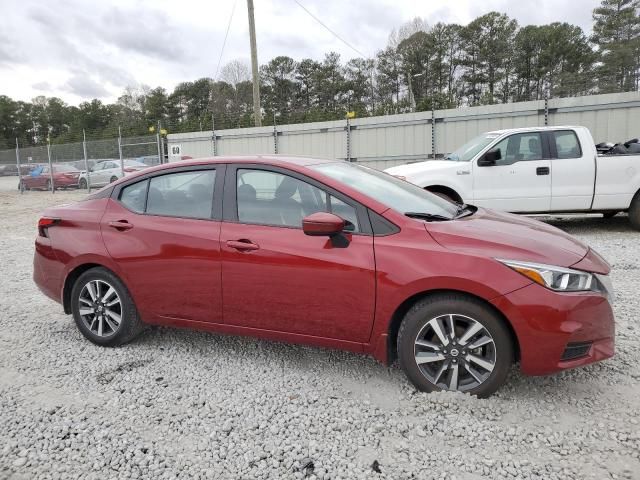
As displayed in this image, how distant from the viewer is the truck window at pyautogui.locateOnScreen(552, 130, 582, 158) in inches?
323

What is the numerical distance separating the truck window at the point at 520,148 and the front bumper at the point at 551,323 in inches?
231

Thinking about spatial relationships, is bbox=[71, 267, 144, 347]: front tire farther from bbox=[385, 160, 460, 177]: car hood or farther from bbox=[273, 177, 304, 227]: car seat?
bbox=[385, 160, 460, 177]: car hood

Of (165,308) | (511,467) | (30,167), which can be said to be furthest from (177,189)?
(30,167)

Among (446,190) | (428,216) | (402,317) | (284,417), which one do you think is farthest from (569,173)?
(284,417)

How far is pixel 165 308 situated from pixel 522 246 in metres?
2.50

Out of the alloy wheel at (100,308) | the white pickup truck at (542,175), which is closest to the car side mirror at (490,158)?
the white pickup truck at (542,175)

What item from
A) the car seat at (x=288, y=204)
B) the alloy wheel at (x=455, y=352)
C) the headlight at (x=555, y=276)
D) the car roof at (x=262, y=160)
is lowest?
the alloy wheel at (x=455, y=352)

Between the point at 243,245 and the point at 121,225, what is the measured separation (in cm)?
114

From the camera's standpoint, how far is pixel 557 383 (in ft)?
10.7

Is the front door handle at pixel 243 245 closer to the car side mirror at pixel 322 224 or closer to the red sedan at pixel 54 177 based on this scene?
the car side mirror at pixel 322 224

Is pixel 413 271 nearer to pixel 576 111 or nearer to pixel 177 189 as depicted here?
pixel 177 189

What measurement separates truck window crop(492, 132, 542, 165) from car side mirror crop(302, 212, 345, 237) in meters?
6.01

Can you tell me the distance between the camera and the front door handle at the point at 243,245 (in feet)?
11.2

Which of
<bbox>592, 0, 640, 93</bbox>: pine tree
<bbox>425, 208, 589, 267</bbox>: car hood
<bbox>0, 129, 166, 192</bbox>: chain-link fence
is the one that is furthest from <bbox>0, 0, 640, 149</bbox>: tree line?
<bbox>425, 208, 589, 267</bbox>: car hood
